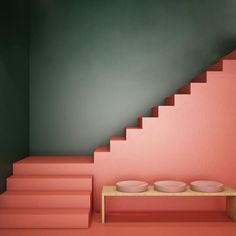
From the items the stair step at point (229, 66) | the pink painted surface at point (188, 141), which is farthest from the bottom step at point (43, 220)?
the stair step at point (229, 66)

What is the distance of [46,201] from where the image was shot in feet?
11.0

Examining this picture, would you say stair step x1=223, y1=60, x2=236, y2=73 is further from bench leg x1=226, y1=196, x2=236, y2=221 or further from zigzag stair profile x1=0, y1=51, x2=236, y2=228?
bench leg x1=226, y1=196, x2=236, y2=221

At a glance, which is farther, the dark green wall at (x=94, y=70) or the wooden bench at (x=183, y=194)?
the dark green wall at (x=94, y=70)

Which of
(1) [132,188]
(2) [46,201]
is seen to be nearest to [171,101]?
(1) [132,188]

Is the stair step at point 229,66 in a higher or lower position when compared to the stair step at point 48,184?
higher

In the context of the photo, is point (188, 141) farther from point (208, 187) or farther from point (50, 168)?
point (50, 168)

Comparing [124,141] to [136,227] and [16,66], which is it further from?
[16,66]

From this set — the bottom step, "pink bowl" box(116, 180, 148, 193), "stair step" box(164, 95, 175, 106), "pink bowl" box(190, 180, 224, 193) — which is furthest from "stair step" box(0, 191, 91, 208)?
"stair step" box(164, 95, 175, 106)

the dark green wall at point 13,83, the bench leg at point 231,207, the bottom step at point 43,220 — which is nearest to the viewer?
the bottom step at point 43,220

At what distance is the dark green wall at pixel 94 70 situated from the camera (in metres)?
4.73

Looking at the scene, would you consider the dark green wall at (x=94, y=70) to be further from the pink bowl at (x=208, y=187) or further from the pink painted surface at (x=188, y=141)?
the pink bowl at (x=208, y=187)

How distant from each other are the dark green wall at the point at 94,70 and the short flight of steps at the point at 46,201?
1073mm

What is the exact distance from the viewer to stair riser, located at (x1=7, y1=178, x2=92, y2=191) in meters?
3.57

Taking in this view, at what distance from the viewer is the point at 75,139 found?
4.72m
